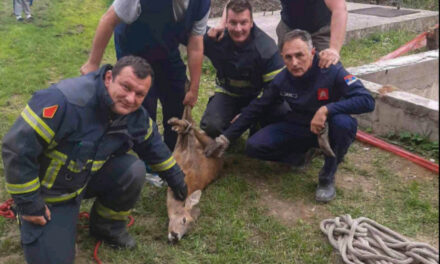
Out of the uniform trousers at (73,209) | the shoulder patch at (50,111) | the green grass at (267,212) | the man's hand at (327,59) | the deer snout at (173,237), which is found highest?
the shoulder patch at (50,111)

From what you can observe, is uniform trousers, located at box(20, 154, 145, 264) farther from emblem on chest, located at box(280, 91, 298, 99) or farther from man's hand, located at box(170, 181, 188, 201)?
emblem on chest, located at box(280, 91, 298, 99)

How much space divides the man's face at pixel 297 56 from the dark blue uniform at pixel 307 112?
7 centimetres

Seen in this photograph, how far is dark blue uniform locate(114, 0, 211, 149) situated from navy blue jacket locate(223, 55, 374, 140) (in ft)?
1.99

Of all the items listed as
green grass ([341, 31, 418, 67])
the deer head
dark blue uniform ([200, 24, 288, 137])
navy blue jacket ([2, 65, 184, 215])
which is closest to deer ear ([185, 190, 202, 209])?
the deer head

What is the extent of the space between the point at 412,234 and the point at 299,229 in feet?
2.53

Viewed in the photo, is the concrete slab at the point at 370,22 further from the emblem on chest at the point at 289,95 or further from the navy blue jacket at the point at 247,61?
the emblem on chest at the point at 289,95

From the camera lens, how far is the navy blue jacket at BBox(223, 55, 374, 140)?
3.50 m

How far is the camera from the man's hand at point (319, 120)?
11.4ft

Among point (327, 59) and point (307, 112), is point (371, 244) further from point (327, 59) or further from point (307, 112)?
point (327, 59)

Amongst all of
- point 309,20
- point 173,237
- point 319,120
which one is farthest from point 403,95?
point 173,237

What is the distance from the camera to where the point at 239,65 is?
4039mm

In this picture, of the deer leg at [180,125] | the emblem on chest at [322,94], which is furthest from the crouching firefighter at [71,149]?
the emblem on chest at [322,94]

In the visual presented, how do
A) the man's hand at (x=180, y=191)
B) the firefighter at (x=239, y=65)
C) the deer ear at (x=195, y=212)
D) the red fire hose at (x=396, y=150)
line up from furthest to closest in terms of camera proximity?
the red fire hose at (x=396, y=150) → the firefighter at (x=239, y=65) → the deer ear at (x=195, y=212) → the man's hand at (x=180, y=191)

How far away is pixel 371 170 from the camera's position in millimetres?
4137
